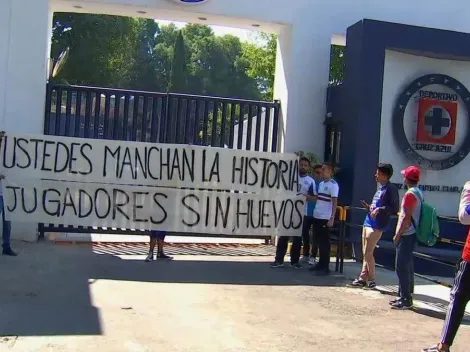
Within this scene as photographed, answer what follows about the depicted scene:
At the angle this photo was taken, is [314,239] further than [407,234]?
Yes

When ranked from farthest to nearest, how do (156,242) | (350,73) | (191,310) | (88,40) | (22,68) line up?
1. (88,40)
2. (350,73)
3. (22,68)
4. (156,242)
5. (191,310)

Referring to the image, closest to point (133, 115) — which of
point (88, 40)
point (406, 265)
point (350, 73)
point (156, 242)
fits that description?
point (156, 242)

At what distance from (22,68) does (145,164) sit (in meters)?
3.26

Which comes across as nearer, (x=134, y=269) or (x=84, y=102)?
(x=134, y=269)

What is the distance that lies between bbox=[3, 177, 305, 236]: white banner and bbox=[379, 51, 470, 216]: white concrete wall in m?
2.56

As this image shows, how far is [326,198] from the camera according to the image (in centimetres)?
994

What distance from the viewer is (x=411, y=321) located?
730 centimetres

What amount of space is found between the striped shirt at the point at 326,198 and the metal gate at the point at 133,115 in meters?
2.88

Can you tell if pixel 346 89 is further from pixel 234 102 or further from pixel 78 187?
pixel 78 187

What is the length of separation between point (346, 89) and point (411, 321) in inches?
224

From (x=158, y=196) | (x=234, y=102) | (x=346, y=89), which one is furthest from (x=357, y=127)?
(x=158, y=196)

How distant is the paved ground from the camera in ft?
19.6

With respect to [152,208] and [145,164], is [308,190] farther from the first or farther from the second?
[145,164]

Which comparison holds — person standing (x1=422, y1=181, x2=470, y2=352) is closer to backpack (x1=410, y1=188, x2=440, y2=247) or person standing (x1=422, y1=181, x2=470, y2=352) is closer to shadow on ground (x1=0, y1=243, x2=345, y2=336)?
backpack (x1=410, y1=188, x2=440, y2=247)
